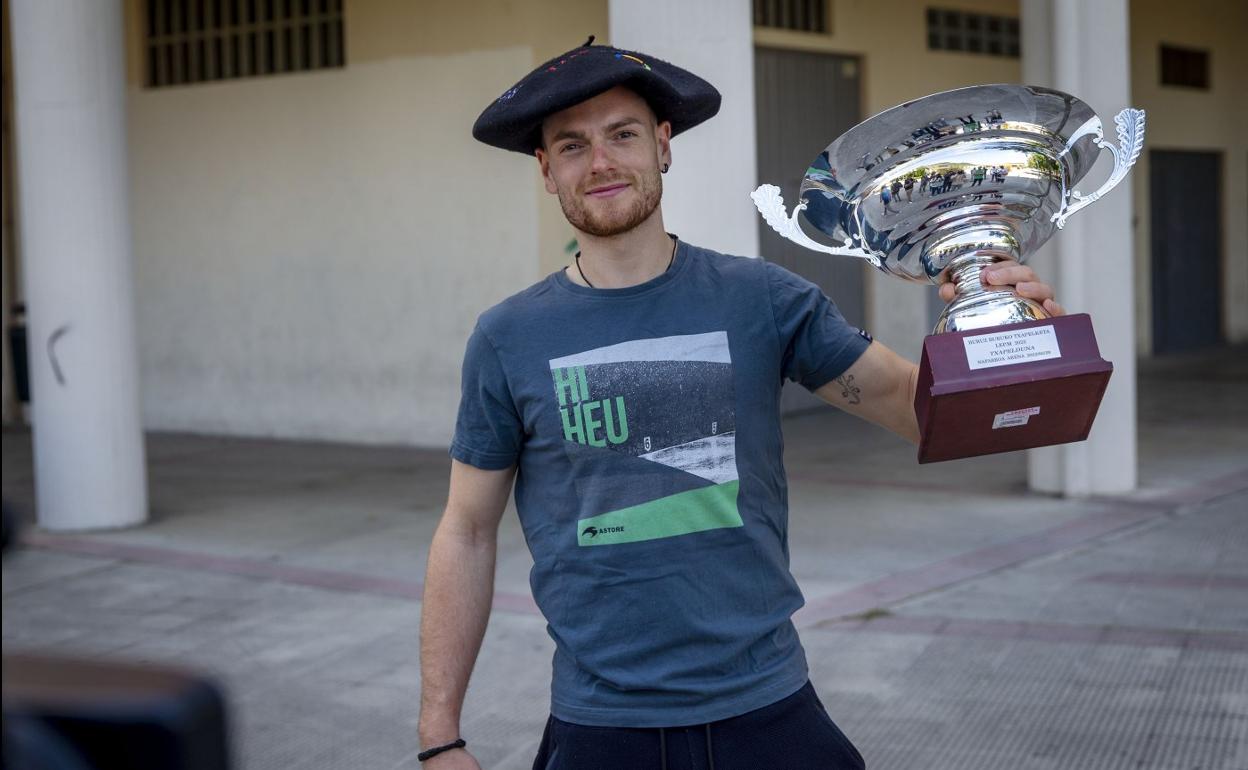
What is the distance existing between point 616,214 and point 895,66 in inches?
484

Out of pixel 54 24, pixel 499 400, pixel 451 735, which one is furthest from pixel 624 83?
pixel 54 24

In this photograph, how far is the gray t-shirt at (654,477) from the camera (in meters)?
2.30

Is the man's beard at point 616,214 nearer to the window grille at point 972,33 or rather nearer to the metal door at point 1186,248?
the window grille at point 972,33

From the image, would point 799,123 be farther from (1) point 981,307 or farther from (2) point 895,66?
(1) point 981,307

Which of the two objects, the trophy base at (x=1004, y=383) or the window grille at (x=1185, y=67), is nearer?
the trophy base at (x=1004, y=383)

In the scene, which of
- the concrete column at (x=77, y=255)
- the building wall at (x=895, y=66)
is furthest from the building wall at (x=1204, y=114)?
the concrete column at (x=77, y=255)

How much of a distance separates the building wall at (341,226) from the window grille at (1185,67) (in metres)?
9.54

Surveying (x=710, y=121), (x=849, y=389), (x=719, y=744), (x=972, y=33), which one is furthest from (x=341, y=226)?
(x=719, y=744)

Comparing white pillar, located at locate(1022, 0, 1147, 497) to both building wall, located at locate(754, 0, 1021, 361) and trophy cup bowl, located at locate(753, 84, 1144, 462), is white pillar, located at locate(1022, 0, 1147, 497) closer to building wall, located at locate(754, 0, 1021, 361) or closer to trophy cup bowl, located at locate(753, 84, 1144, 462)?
building wall, located at locate(754, 0, 1021, 361)

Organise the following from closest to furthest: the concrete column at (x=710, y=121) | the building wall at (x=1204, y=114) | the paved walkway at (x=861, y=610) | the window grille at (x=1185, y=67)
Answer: the paved walkway at (x=861, y=610), the concrete column at (x=710, y=121), the building wall at (x=1204, y=114), the window grille at (x=1185, y=67)

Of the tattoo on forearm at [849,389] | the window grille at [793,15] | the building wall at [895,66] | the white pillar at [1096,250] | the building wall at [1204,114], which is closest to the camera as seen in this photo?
→ the tattoo on forearm at [849,389]

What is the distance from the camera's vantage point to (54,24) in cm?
852

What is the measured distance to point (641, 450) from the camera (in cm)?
233

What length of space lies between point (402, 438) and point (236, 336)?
2.04 m
